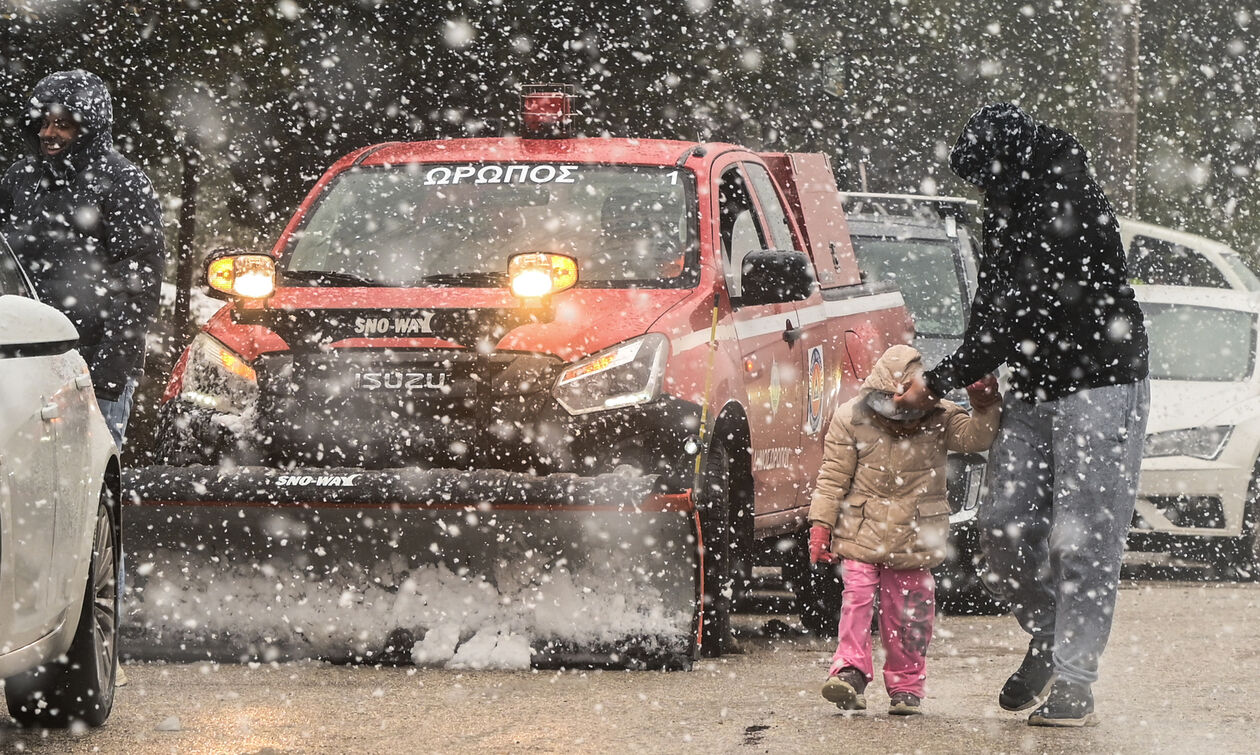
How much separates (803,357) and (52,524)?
A: 160 inches

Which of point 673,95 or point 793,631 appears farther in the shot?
point 673,95

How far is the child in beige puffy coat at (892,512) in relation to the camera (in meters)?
6.86

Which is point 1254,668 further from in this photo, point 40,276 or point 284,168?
point 284,168

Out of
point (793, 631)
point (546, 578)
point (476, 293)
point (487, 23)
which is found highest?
point (487, 23)

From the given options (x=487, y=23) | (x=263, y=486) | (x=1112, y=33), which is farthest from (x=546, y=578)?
(x=1112, y=33)

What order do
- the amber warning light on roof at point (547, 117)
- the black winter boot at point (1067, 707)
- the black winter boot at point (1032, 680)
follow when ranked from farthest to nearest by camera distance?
the amber warning light on roof at point (547, 117), the black winter boot at point (1032, 680), the black winter boot at point (1067, 707)

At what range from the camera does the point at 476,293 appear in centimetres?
778

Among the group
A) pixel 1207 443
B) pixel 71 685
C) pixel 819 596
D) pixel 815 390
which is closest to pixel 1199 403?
pixel 1207 443

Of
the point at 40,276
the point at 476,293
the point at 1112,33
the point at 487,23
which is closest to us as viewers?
the point at 40,276

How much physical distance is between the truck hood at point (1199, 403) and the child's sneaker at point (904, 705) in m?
6.66

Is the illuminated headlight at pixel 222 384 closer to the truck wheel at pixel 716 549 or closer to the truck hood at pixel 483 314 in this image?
the truck hood at pixel 483 314

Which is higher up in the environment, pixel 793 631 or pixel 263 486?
pixel 263 486

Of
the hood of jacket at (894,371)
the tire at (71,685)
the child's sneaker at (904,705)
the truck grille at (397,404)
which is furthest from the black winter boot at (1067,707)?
the tire at (71,685)

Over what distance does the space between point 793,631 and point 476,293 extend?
275 centimetres
